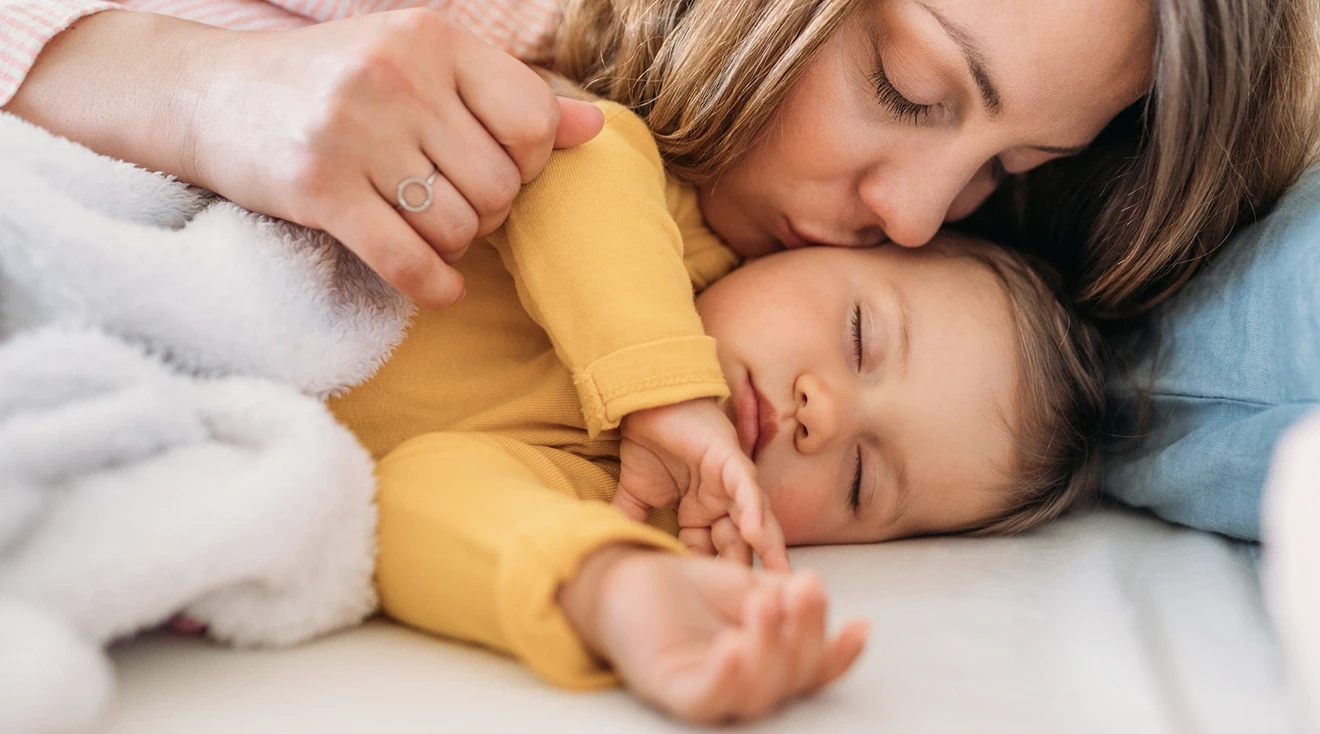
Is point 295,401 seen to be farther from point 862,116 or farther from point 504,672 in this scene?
point 862,116

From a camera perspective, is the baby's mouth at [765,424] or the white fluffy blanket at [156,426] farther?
the baby's mouth at [765,424]

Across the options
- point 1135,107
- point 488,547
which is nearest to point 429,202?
point 488,547

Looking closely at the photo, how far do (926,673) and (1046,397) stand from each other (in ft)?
1.56

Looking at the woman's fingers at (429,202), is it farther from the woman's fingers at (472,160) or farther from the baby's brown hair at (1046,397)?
the baby's brown hair at (1046,397)

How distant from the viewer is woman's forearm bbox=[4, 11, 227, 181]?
773mm

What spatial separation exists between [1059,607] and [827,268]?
1.30 feet

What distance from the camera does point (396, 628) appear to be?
670mm

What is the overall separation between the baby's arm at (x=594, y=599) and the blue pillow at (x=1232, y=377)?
54 centimetres

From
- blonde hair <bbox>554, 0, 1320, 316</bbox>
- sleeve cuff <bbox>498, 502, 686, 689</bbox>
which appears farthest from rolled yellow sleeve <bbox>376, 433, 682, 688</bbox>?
blonde hair <bbox>554, 0, 1320, 316</bbox>

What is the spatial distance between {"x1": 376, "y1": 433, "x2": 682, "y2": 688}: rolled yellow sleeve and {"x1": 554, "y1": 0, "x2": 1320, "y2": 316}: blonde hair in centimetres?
43

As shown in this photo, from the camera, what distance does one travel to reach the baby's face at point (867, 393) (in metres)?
0.89

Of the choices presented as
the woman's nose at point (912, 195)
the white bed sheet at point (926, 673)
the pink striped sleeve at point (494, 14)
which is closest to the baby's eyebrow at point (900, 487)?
the white bed sheet at point (926, 673)

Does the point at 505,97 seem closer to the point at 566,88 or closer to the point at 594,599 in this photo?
the point at 566,88

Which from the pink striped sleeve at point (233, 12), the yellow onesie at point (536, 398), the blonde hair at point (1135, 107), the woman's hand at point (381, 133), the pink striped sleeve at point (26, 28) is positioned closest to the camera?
the yellow onesie at point (536, 398)
